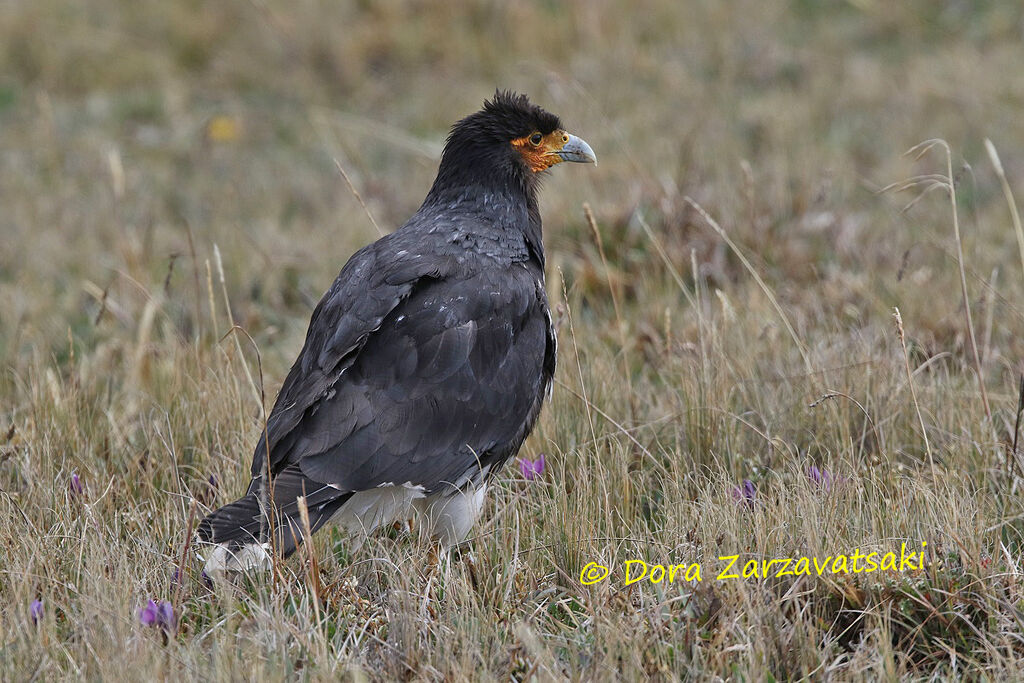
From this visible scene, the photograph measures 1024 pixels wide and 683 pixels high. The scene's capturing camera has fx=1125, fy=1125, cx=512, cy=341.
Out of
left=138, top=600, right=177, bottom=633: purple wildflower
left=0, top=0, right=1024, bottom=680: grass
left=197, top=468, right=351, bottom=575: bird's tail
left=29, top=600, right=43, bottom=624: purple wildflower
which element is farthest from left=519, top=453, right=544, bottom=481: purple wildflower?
left=29, top=600, right=43, bottom=624: purple wildflower

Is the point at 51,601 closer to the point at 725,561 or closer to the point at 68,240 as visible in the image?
the point at 725,561

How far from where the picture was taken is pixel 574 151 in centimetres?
448

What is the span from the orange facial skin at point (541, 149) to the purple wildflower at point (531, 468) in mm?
1153

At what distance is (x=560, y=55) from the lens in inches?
420

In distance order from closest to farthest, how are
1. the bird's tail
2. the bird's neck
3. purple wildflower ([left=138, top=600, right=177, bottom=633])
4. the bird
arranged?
purple wildflower ([left=138, top=600, right=177, bottom=633]) < the bird's tail < the bird < the bird's neck

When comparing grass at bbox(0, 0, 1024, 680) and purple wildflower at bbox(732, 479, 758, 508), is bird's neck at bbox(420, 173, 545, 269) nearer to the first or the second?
grass at bbox(0, 0, 1024, 680)

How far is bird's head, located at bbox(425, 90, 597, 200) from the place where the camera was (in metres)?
4.21

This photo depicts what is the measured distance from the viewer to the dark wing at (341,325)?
356 centimetres

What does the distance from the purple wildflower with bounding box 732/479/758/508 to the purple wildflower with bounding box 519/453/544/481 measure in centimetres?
69

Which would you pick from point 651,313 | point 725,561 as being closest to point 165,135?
point 651,313

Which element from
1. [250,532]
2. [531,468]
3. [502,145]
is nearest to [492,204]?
[502,145]

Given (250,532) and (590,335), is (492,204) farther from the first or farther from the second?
(250,532)

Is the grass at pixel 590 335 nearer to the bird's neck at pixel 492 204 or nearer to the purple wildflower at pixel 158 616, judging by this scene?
the purple wildflower at pixel 158 616

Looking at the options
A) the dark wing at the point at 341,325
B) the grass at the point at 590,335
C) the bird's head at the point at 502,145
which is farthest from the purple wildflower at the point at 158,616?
the bird's head at the point at 502,145
